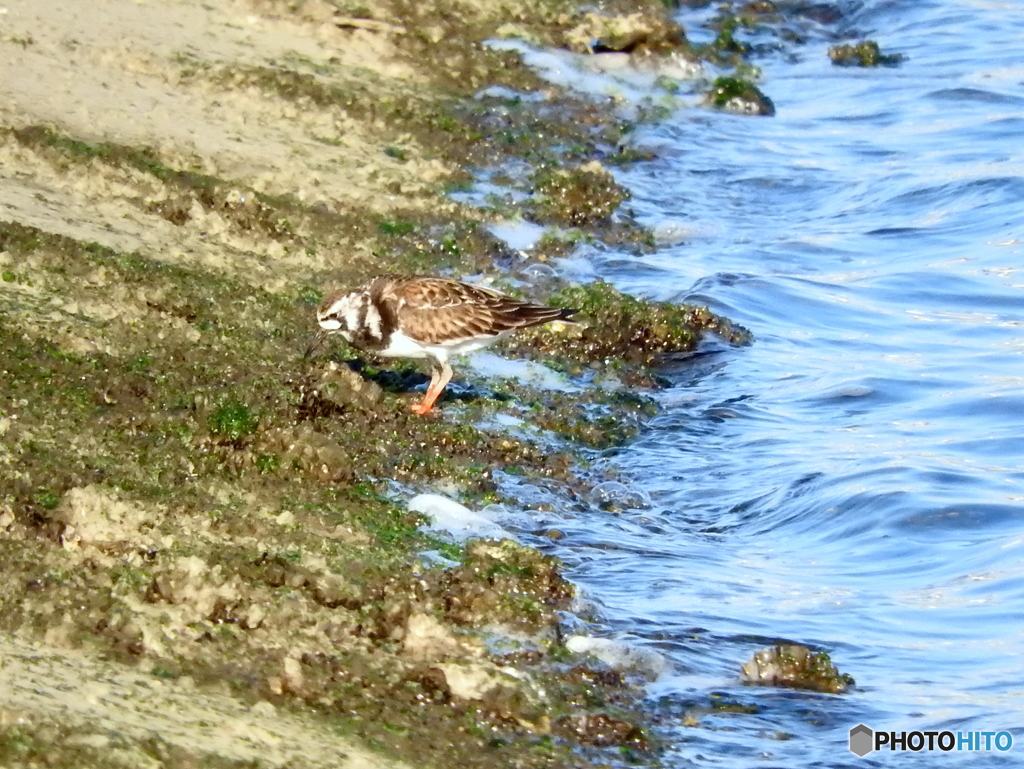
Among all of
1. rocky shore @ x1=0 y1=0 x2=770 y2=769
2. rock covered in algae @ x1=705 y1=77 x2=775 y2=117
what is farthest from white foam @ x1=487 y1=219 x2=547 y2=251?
rock covered in algae @ x1=705 y1=77 x2=775 y2=117

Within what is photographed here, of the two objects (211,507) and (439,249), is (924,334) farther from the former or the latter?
(211,507)

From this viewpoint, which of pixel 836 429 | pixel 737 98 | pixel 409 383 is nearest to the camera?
pixel 409 383

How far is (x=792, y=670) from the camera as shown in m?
6.28

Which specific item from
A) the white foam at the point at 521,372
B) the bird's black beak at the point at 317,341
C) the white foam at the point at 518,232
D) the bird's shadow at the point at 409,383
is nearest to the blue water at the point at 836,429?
the white foam at the point at 518,232

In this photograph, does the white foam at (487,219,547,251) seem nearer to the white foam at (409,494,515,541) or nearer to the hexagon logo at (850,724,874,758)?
the white foam at (409,494,515,541)

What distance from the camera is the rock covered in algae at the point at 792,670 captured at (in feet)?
20.6

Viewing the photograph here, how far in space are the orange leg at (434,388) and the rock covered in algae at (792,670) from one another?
8.69ft

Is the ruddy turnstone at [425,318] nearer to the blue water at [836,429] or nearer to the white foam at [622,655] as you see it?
the blue water at [836,429]

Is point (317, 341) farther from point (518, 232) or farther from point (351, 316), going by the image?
point (518, 232)

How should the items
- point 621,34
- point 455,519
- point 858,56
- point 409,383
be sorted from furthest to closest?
point 858,56
point 621,34
point 409,383
point 455,519

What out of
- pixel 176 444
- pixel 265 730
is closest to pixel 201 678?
pixel 265 730

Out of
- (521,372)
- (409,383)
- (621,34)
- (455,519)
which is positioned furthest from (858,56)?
→ (455,519)

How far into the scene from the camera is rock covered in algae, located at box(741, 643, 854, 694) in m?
6.27

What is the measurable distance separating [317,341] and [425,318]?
591 mm
